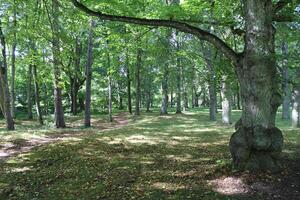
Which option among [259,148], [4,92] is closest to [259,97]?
[259,148]

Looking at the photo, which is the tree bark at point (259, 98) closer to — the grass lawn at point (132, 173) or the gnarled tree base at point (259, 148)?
the gnarled tree base at point (259, 148)

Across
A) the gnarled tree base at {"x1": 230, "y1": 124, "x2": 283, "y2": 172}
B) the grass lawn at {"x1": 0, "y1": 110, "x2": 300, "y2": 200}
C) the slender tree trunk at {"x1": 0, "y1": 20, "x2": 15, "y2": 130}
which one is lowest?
the grass lawn at {"x1": 0, "y1": 110, "x2": 300, "y2": 200}

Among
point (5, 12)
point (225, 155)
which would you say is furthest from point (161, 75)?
point (225, 155)

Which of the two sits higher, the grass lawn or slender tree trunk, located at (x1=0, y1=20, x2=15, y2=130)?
slender tree trunk, located at (x1=0, y1=20, x2=15, y2=130)

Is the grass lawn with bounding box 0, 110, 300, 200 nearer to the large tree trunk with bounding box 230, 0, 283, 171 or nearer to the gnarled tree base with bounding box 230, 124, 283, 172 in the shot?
the gnarled tree base with bounding box 230, 124, 283, 172

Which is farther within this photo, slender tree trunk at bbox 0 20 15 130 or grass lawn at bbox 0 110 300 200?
slender tree trunk at bbox 0 20 15 130

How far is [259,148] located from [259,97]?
108cm

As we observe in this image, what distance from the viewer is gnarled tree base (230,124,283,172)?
651 centimetres

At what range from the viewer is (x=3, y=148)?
12.1 meters

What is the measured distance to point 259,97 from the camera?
657 centimetres

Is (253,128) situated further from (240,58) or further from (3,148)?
(3,148)

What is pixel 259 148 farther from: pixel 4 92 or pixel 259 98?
pixel 4 92

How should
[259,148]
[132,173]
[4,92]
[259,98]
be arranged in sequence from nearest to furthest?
[259,148]
[259,98]
[132,173]
[4,92]

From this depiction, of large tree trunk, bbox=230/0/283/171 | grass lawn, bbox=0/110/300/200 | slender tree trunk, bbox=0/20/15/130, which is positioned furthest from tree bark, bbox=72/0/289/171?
slender tree trunk, bbox=0/20/15/130
